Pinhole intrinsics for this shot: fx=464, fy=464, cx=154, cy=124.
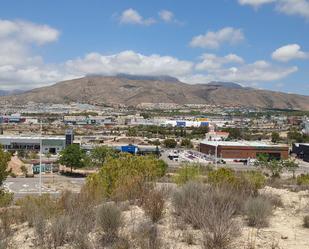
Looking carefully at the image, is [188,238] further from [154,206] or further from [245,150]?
[245,150]

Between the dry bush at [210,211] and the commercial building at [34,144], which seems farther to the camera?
the commercial building at [34,144]

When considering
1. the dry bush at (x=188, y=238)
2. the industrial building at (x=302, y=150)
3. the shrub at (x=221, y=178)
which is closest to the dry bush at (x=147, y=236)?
the dry bush at (x=188, y=238)

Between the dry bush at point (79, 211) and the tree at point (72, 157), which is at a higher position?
the dry bush at point (79, 211)

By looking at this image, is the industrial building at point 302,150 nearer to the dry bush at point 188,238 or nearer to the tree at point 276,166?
the tree at point 276,166

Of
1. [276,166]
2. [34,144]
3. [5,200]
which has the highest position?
[5,200]

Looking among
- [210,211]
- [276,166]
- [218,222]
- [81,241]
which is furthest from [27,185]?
[218,222]

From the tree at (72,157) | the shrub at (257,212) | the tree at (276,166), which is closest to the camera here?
the shrub at (257,212)

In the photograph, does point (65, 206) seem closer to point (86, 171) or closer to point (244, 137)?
point (86, 171)
